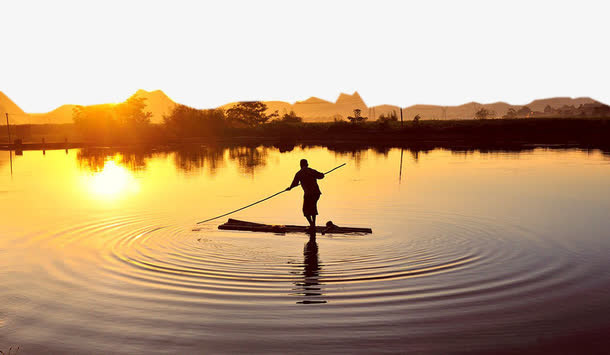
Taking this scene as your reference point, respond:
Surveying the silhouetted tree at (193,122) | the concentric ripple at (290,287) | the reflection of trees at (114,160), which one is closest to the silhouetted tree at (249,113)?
the silhouetted tree at (193,122)

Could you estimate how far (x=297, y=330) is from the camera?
8.50 m

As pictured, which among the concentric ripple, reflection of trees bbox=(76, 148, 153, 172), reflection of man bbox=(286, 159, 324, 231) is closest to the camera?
the concentric ripple

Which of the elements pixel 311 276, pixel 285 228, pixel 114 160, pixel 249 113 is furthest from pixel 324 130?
pixel 311 276

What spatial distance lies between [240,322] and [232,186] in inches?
834

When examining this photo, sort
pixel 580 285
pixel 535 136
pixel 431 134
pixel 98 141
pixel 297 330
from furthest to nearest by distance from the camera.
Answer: pixel 98 141 → pixel 431 134 → pixel 535 136 → pixel 580 285 → pixel 297 330

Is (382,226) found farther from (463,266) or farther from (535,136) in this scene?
(535,136)

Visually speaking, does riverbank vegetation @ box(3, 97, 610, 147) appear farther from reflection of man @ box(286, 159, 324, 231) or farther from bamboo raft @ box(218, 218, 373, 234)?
reflection of man @ box(286, 159, 324, 231)

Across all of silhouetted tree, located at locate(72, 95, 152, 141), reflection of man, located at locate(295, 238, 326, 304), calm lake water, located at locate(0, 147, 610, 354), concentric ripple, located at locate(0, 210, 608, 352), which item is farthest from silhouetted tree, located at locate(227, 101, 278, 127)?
reflection of man, located at locate(295, 238, 326, 304)

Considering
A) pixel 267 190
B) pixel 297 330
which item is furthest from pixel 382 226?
pixel 267 190

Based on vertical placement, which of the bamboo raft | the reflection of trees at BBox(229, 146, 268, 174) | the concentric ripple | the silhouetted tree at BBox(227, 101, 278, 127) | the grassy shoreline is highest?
the silhouetted tree at BBox(227, 101, 278, 127)

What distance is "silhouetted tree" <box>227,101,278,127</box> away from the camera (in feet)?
605

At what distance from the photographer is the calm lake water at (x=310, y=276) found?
824 cm

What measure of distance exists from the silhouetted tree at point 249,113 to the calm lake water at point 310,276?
162 m

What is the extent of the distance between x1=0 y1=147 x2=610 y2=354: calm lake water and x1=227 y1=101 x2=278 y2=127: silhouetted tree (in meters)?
162
